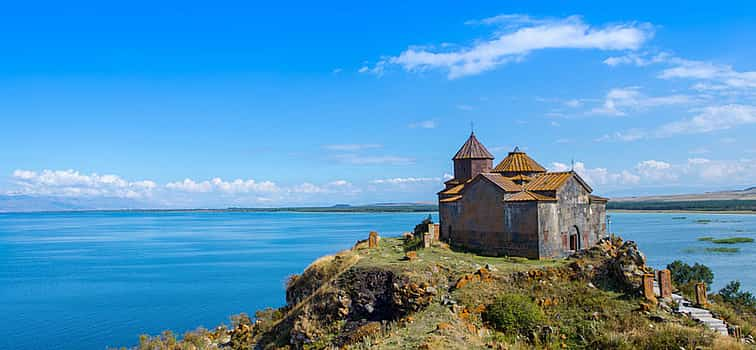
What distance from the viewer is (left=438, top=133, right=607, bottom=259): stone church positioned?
808 inches

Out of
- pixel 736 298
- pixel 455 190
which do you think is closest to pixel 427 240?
pixel 455 190

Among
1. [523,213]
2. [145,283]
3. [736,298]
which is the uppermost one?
[523,213]

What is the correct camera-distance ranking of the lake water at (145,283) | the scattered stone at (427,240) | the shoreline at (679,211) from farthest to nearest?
the shoreline at (679,211)
the lake water at (145,283)
the scattered stone at (427,240)

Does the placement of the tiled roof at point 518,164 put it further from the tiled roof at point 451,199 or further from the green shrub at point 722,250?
the green shrub at point 722,250

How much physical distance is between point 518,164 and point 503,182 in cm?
218

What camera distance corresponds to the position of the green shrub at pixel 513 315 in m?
15.6

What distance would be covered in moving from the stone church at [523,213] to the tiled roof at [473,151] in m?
1.56

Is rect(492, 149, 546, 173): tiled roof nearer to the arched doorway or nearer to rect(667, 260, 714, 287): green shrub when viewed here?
the arched doorway

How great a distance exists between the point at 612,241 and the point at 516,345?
9.44m

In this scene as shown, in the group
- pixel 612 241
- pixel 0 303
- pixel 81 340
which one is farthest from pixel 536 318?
pixel 0 303

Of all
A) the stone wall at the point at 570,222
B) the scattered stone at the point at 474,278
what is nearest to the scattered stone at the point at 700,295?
the stone wall at the point at 570,222

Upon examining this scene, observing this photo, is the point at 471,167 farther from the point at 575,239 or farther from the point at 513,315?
the point at 513,315

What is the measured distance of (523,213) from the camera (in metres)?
20.7

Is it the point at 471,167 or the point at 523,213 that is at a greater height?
the point at 471,167
